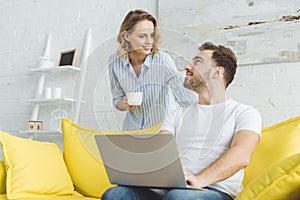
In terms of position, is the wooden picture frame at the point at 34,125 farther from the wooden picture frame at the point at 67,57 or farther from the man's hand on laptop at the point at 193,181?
the man's hand on laptop at the point at 193,181

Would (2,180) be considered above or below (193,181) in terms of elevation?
below

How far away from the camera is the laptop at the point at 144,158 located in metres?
1.25

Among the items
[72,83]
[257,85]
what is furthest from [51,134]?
[257,85]

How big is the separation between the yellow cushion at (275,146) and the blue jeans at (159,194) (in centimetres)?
33

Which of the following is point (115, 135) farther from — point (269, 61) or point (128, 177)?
point (269, 61)

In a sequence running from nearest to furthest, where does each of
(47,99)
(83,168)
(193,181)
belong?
(193,181), (83,168), (47,99)

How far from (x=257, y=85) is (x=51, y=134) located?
159 cm

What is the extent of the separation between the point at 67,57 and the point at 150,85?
1935 mm

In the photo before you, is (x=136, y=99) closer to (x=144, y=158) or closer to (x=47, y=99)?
(x=144, y=158)

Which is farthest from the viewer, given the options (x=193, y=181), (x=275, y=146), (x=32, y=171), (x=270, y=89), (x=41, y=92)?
(x=41, y=92)

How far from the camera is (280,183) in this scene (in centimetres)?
108

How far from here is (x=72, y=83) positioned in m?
3.12

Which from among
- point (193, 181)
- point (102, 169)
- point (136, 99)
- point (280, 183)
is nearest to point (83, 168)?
point (102, 169)

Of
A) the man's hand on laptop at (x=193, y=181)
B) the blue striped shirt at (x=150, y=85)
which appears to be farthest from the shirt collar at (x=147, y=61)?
the man's hand on laptop at (x=193, y=181)
